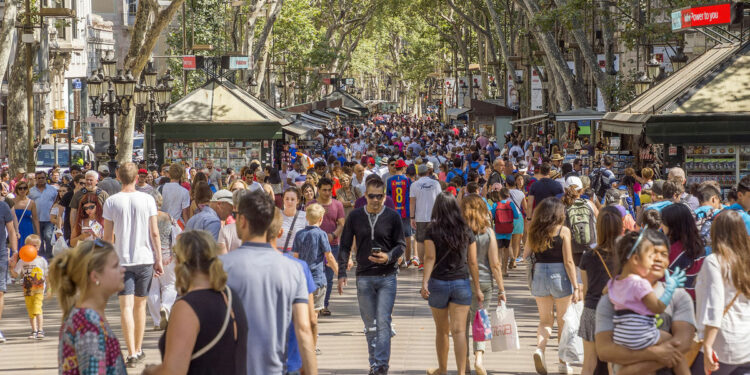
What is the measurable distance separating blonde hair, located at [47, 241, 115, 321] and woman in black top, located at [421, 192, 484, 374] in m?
4.20

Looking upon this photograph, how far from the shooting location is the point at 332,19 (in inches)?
2275

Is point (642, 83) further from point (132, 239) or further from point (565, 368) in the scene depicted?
point (132, 239)

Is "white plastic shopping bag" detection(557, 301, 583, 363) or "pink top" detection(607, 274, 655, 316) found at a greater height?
"pink top" detection(607, 274, 655, 316)

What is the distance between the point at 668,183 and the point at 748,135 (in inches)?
372

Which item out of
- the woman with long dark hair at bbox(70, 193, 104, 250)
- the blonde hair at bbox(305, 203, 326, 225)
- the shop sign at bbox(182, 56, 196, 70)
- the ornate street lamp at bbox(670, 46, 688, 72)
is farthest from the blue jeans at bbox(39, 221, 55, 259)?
the ornate street lamp at bbox(670, 46, 688, 72)

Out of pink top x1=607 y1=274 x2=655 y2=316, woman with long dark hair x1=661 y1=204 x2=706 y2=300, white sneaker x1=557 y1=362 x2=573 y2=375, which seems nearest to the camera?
pink top x1=607 y1=274 x2=655 y2=316

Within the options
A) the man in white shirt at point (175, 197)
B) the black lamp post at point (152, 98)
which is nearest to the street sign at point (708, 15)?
the man in white shirt at point (175, 197)

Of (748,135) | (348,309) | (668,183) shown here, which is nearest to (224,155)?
(748,135)

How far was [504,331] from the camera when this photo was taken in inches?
371

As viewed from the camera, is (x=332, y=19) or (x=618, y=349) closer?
(x=618, y=349)

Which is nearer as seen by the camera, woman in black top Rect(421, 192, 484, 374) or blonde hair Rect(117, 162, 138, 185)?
woman in black top Rect(421, 192, 484, 374)

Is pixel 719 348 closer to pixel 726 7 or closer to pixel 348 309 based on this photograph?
pixel 348 309

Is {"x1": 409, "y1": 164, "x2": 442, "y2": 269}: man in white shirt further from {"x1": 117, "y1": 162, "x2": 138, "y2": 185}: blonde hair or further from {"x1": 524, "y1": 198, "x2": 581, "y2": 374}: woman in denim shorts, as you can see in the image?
{"x1": 117, "y1": 162, "x2": 138, "y2": 185}: blonde hair

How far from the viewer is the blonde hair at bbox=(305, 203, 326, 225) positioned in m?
10.0
